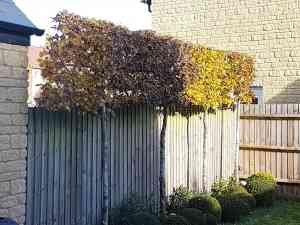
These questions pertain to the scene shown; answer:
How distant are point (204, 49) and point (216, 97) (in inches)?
42.8

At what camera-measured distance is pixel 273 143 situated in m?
12.0

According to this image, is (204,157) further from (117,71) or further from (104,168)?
(117,71)

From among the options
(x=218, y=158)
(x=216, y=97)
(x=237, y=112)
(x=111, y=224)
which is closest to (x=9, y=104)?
(x=111, y=224)

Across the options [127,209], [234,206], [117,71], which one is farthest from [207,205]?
[117,71]

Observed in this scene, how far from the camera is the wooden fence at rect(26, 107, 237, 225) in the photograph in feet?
20.7

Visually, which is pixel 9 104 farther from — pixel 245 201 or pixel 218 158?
pixel 218 158

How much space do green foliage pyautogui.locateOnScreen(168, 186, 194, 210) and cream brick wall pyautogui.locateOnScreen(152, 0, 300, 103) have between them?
634 cm

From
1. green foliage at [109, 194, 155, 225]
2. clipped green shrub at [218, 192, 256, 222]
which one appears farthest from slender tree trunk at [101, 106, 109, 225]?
clipped green shrub at [218, 192, 256, 222]

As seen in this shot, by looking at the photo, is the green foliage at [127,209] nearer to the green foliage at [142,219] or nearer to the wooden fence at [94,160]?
the wooden fence at [94,160]

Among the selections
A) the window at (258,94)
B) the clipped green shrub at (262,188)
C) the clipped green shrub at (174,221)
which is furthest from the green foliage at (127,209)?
the window at (258,94)

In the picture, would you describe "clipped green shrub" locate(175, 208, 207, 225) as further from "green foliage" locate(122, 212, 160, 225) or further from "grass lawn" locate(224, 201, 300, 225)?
"grass lawn" locate(224, 201, 300, 225)

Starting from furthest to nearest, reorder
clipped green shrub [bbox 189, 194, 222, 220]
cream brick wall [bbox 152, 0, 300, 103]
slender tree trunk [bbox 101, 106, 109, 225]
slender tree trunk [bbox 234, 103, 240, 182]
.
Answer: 1. cream brick wall [bbox 152, 0, 300, 103]
2. slender tree trunk [bbox 234, 103, 240, 182]
3. clipped green shrub [bbox 189, 194, 222, 220]
4. slender tree trunk [bbox 101, 106, 109, 225]

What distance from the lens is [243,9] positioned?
15.4 m

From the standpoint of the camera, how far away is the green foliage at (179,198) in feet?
30.1
